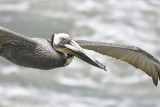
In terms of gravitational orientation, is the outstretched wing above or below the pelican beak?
above

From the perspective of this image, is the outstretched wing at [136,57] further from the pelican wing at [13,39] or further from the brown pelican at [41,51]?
the pelican wing at [13,39]

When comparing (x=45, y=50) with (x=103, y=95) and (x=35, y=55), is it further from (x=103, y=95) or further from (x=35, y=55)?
(x=103, y=95)

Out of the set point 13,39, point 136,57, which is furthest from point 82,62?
point 13,39

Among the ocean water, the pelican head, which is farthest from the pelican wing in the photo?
the ocean water

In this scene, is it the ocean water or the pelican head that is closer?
the pelican head

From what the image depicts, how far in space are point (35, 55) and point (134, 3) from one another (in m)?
17.9

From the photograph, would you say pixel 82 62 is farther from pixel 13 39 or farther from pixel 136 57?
pixel 13 39

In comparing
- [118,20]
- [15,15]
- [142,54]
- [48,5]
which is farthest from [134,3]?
[142,54]

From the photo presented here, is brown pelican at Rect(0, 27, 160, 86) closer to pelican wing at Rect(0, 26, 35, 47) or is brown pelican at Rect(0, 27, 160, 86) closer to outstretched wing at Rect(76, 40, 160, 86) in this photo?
pelican wing at Rect(0, 26, 35, 47)

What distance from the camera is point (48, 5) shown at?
2422 cm

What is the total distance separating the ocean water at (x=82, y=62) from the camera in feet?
58.2

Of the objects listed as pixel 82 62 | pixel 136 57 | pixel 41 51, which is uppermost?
pixel 82 62

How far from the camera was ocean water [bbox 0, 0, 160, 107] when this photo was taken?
17.8 m

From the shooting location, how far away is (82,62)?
19688 millimetres
